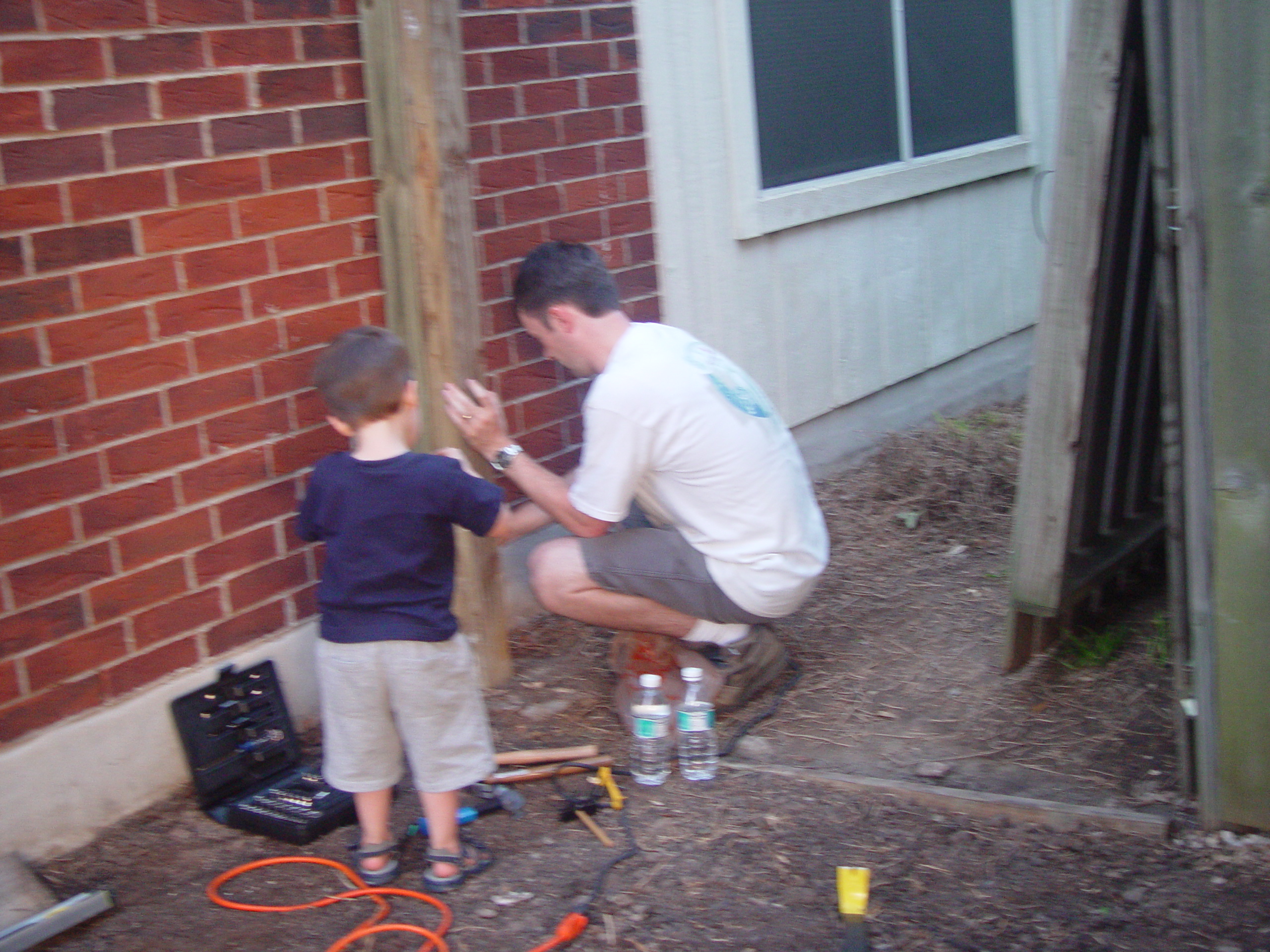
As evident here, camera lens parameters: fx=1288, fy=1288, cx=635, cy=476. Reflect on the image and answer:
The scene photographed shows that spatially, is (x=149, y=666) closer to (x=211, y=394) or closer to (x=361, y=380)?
(x=211, y=394)

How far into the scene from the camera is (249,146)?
11.4 ft

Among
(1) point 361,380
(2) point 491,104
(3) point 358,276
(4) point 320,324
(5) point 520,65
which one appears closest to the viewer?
(1) point 361,380

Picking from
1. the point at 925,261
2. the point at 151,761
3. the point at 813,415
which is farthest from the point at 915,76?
the point at 151,761

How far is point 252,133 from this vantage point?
348 cm

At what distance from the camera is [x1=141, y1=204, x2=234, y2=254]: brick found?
10.7 ft

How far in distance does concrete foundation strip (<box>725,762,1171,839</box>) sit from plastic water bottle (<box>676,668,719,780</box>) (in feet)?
0.70

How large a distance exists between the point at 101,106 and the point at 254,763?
1.76m

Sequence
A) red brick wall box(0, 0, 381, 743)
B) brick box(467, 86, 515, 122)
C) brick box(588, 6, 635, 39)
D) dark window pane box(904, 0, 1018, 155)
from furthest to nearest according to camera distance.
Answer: dark window pane box(904, 0, 1018, 155), brick box(588, 6, 635, 39), brick box(467, 86, 515, 122), red brick wall box(0, 0, 381, 743)

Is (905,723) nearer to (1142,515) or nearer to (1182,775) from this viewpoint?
(1182,775)

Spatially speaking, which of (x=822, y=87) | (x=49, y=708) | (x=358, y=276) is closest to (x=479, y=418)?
(x=358, y=276)

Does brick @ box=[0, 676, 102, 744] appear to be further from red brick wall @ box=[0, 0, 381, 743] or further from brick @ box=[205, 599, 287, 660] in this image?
brick @ box=[205, 599, 287, 660]

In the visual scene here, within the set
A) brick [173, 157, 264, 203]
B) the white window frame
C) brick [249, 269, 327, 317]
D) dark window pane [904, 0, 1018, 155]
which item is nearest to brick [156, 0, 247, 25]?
brick [173, 157, 264, 203]

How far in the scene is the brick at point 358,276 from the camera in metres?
3.79

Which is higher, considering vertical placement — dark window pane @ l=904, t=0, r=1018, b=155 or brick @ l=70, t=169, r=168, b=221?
dark window pane @ l=904, t=0, r=1018, b=155
